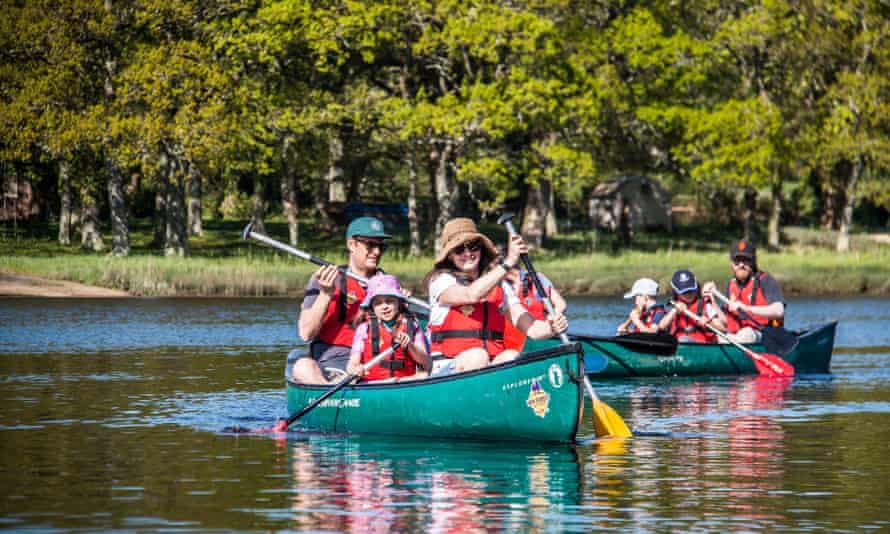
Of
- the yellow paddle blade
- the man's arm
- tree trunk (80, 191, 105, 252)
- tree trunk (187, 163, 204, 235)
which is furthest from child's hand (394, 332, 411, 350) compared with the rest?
tree trunk (187, 163, 204, 235)

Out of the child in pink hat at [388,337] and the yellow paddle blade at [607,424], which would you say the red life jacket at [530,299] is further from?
the child in pink hat at [388,337]

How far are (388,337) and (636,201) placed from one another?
66034mm

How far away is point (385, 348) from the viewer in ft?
49.2

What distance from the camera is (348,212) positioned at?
66.6 m

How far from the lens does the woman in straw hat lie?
1412 cm

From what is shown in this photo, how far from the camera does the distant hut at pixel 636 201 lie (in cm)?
7925

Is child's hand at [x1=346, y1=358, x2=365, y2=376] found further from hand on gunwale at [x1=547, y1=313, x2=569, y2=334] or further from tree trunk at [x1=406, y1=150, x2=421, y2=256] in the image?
tree trunk at [x1=406, y1=150, x2=421, y2=256]

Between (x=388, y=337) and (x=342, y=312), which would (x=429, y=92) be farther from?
(x=388, y=337)

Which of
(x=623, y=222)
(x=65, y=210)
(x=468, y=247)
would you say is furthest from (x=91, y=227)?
(x=468, y=247)

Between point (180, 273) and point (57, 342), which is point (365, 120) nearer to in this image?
point (180, 273)

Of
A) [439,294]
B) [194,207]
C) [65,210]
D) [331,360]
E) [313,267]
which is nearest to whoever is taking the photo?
[439,294]

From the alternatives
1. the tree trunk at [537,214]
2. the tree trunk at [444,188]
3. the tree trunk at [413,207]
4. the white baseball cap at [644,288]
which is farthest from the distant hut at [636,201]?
the white baseball cap at [644,288]

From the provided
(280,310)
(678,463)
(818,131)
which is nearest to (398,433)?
(678,463)

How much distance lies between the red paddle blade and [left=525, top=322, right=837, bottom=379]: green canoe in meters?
0.08
